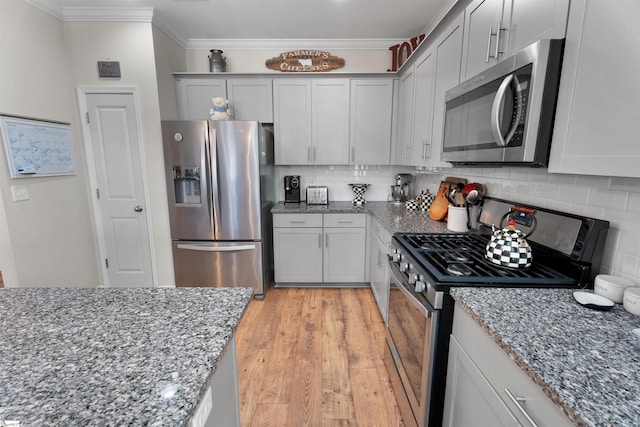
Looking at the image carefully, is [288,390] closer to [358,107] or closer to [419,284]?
[419,284]

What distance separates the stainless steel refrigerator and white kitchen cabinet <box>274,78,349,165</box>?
286mm

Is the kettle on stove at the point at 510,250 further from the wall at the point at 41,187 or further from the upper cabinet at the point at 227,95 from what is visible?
the wall at the point at 41,187

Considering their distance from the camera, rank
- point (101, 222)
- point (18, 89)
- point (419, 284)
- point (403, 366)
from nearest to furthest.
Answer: point (419, 284) < point (403, 366) < point (18, 89) < point (101, 222)

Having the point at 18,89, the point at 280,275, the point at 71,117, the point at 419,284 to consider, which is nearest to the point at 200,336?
the point at 419,284

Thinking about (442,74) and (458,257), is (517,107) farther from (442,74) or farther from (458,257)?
(442,74)

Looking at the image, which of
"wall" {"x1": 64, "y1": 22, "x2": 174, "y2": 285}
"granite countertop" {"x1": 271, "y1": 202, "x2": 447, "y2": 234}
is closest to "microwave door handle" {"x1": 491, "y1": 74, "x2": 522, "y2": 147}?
"granite countertop" {"x1": 271, "y1": 202, "x2": 447, "y2": 234}

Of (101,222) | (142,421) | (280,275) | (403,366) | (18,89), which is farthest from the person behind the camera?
(280,275)

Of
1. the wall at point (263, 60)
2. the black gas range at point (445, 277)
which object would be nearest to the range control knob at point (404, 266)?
the black gas range at point (445, 277)

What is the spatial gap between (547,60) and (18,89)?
3.39 meters

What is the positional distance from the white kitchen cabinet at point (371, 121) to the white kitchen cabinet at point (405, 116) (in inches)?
4.3

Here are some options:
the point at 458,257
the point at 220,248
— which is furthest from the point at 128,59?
the point at 458,257

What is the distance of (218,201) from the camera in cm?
279

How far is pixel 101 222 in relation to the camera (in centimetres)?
293

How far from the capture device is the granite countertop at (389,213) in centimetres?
207
